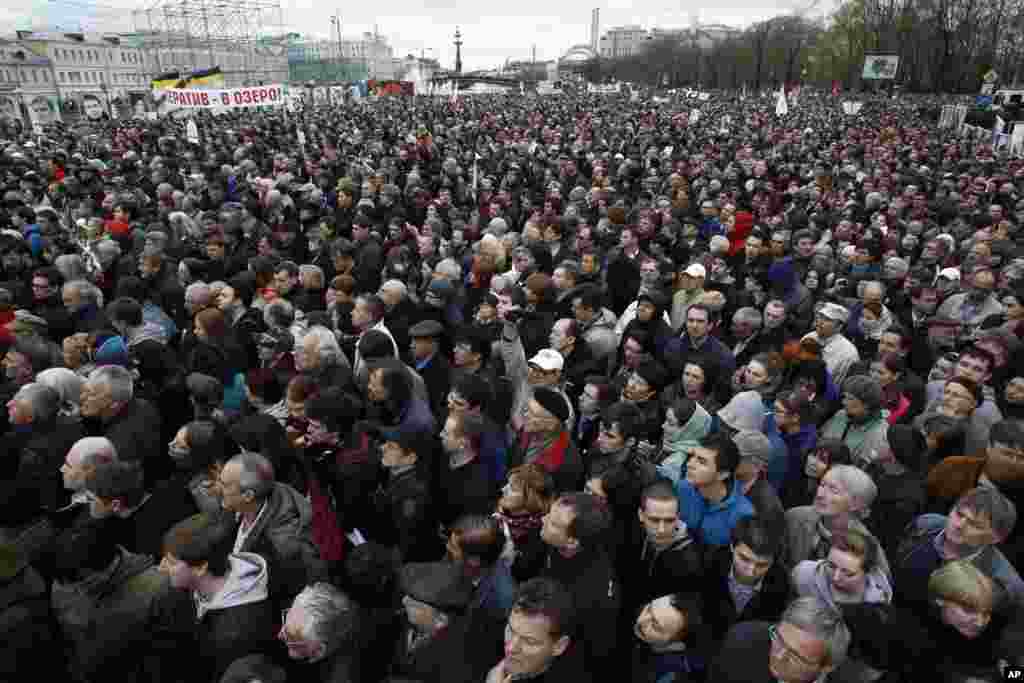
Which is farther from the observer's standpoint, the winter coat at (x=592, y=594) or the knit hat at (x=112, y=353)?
the knit hat at (x=112, y=353)

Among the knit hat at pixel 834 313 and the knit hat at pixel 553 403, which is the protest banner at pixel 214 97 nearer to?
the knit hat at pixel 834 313

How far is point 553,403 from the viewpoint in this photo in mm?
3416

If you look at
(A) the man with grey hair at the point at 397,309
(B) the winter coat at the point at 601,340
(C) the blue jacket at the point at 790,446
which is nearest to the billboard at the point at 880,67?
(B) the winter coat at the point at 601,340

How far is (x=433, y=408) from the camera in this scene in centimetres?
461

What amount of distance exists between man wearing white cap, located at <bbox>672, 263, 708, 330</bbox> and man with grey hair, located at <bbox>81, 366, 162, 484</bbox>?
435cm

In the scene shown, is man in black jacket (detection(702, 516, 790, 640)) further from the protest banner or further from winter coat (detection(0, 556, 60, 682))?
the protest banner

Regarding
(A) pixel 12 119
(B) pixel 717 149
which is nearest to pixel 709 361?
(B) pixel 717 149

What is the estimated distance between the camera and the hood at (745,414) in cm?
341

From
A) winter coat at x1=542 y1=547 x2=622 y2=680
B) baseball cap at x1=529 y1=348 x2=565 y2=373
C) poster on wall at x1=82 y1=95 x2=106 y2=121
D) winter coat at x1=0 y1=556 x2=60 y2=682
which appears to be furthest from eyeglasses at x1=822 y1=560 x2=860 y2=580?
poster on wall at x1=82 y1=95 x2=106 y2=121

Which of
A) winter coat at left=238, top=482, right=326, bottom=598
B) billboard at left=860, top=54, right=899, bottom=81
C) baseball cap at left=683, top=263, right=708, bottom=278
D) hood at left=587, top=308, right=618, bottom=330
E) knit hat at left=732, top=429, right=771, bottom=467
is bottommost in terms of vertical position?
winter coat at left=238, top=482, right=326, bottom=598

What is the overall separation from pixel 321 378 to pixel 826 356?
373cm

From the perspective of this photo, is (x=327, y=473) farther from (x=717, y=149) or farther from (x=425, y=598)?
(x=717, y=149)

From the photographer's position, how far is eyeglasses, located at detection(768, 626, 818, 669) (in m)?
1.97

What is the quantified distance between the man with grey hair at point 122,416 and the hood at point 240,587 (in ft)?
5.08
